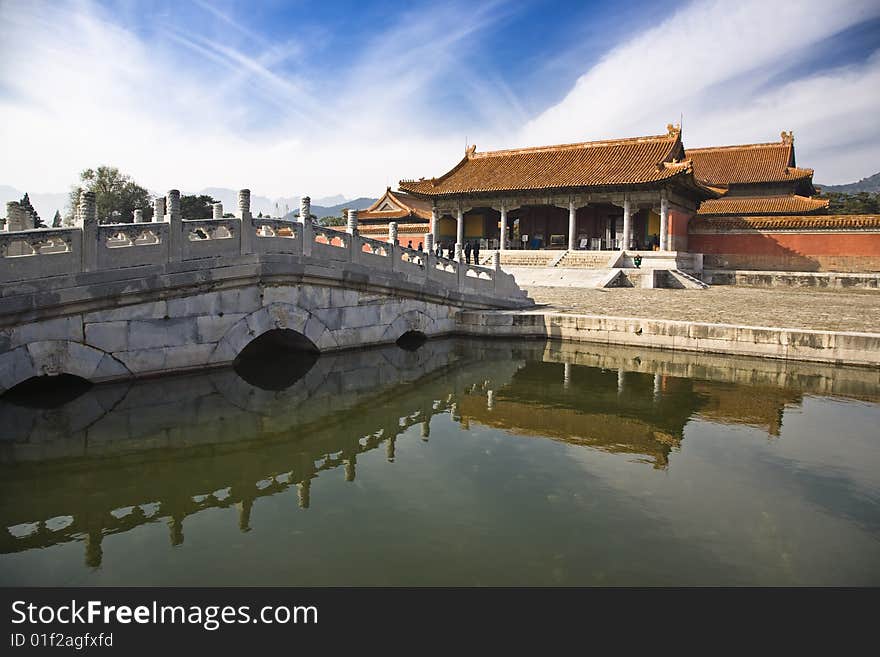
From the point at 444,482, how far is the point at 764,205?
96.5 feet

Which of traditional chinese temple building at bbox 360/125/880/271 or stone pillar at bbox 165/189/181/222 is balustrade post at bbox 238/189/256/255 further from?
traditional chinese temple building at bbox 360/125/880/271

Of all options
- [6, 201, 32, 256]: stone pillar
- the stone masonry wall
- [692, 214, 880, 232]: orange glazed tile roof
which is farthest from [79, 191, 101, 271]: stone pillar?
[692, 214, 880, 232]: orange glazed tile roof

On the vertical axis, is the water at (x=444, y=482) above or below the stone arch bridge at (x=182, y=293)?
below

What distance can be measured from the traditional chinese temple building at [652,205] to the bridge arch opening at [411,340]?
15.9 metres

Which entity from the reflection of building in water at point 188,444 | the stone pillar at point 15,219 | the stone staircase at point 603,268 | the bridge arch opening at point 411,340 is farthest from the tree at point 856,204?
the stone pillar at point 15,219

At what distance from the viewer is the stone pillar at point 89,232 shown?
8.73 metres

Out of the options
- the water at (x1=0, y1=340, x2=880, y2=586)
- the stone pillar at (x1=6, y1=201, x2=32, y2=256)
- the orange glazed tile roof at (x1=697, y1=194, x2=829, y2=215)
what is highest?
the orange glazed tile roof at (x1=697, y1=194, x2=829, y2=215)

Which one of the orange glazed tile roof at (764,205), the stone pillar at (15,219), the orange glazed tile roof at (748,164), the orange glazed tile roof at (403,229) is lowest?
the stone pillar at (15,219)

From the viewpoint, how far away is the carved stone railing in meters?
8.30

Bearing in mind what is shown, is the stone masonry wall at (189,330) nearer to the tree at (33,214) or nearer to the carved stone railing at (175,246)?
the carved stone railing at (175,246)

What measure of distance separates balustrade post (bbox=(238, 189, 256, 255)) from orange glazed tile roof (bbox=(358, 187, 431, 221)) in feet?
89.5

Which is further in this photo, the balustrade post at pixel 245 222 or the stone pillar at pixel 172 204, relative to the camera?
the balustrade post at pixel 245 222

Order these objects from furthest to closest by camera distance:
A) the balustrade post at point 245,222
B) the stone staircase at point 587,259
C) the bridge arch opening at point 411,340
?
1. the stone staircase at point 587,259
2. the bridge arch opening at point 411,340
3. the balustrade post at point 245,222
